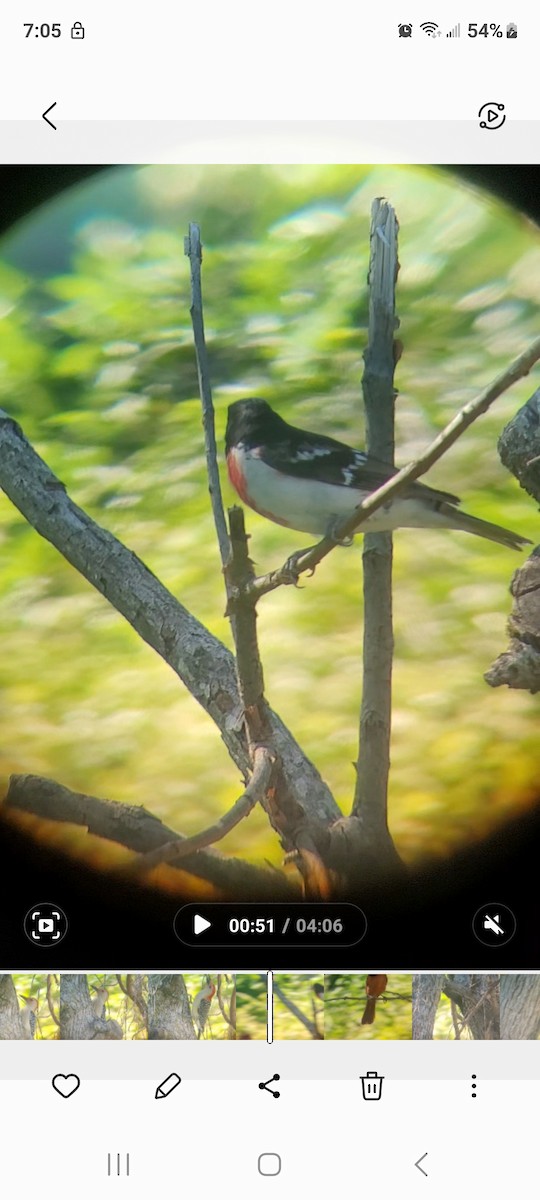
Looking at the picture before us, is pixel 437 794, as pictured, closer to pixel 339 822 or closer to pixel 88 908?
pixel 339 822

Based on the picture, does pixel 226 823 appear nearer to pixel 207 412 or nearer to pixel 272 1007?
pixel 272 1007

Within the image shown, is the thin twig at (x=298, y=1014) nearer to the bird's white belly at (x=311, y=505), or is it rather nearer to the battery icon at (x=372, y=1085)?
the battery icon at (x=372, y=1085)

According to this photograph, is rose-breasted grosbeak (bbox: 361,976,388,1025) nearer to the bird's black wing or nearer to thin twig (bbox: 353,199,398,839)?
thin twig (bbox: 353,199,398,839)

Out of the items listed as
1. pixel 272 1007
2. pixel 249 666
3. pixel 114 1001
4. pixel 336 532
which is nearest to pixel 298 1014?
pixel 272 1007
